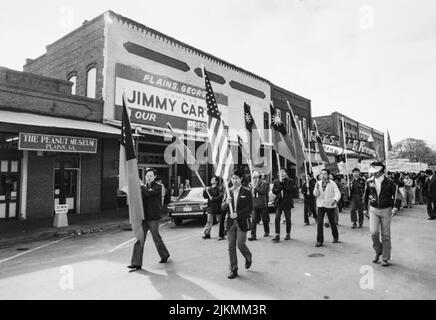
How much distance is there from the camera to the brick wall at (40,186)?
1380 centimetres

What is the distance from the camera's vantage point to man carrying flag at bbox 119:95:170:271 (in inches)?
231

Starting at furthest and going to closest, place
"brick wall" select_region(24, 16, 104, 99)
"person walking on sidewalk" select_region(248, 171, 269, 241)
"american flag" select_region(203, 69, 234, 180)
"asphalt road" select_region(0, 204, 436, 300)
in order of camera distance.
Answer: "brick wall" select_region(24, 16, 104, 99) → "person walking on sidewalk" select_region(248, 171, 269, 241) → "american flag" select_region(203, 69, 234, 180) → "asphalt road" select_region(0, 204, 436, 300)

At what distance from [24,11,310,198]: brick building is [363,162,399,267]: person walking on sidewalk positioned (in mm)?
11818

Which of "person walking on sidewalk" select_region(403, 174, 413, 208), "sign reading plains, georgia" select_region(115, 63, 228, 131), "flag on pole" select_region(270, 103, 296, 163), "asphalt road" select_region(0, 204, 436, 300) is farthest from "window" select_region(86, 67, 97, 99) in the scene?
"person walking on sidewalk" select_region(403, 174, 413, 208)

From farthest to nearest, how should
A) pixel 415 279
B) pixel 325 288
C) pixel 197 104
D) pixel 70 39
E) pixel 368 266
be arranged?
pixel 197 104, pixel 70 39, pixel 368 266, pixel 415 279, pixel 325 288

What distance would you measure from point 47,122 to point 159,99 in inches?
280

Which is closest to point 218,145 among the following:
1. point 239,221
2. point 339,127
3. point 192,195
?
point 239,221

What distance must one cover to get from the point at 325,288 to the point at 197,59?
18959 millimetres

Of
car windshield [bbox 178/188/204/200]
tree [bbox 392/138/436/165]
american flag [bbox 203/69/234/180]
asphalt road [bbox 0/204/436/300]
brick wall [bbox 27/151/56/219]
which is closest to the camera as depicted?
asphalt road [bbox 0/204/436/300]

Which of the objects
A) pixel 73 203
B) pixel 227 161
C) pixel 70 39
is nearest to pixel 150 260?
pixel 227 161

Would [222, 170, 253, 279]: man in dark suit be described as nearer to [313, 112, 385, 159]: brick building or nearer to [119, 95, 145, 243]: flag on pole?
[119, 95, 145, 243]: flag on pole

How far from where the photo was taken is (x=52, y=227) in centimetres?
1155

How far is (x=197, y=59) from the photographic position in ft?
69.9

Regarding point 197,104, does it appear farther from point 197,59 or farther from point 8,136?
point 8,136
